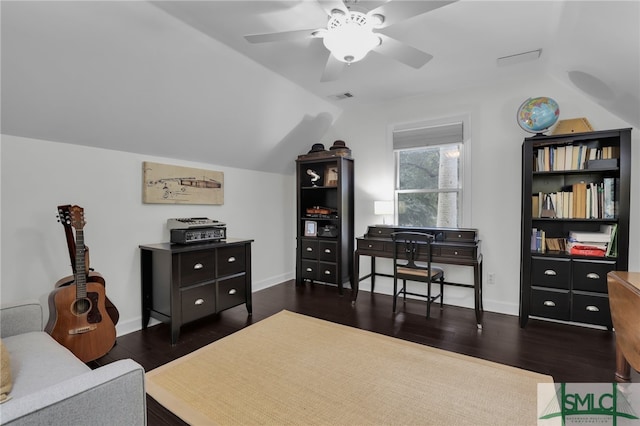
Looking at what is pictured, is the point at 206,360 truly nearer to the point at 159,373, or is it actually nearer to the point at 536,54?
the point at 159,373

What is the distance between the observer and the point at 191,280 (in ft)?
8.92

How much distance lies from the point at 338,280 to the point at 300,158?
1.76 m

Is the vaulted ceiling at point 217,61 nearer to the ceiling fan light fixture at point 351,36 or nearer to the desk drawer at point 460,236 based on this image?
the ceiling fan light fixture at point 351,36

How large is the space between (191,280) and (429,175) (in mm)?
2946

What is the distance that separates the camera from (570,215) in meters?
2.85

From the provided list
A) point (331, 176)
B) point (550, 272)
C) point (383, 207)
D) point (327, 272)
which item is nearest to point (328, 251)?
point (327, 272)

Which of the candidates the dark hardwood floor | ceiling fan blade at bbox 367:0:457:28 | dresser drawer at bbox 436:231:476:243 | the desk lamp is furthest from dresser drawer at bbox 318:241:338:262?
ceiling fan blade at bbox 367:0:457:28

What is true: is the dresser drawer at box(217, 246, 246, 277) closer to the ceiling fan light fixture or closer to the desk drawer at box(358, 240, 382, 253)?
the desk drawer at box(358, 240, 382, 253)

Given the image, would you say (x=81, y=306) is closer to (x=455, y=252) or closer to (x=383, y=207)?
(x=383, y=207)

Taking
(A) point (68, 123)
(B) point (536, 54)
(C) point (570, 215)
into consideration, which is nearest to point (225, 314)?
(A) point (68, 123)

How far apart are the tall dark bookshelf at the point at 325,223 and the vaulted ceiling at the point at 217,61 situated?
1.21 m

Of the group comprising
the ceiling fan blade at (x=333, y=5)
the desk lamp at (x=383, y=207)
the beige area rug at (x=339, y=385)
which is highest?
the ceiling fan blade at (x=333, y=5)

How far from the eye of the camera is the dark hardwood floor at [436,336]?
223cm

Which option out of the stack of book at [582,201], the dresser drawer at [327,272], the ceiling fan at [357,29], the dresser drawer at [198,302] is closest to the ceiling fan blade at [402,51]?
the ceiling fan at [357,29]
